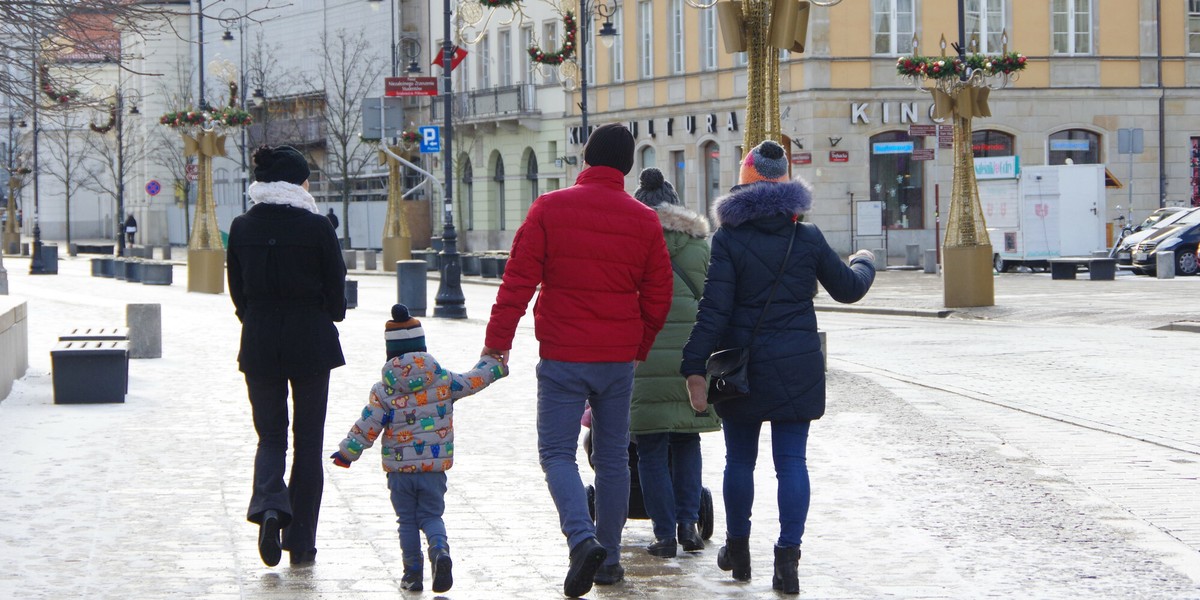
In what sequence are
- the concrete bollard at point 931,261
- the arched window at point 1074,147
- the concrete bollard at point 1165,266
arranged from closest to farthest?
the concrete bollard at point 1165,266 → the concrete bollard at point 931,261 → the arched window at point 1074,147

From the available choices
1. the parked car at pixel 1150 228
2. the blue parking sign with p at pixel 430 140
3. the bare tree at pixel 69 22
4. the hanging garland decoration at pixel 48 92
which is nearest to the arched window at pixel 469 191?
the blue parking sign with p at pixel 430 140

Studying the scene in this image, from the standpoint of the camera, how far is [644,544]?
791 cm

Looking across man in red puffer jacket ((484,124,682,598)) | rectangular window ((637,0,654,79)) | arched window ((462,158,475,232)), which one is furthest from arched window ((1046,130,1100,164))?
man in red puffer jacket ((484,124,682,598))

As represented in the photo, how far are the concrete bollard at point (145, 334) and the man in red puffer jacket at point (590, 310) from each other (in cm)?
1160

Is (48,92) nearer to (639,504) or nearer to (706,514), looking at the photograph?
(639,504)

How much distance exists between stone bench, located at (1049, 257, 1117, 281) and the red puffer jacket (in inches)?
1098

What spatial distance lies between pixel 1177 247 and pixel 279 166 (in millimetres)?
30940

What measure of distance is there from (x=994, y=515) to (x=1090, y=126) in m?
38.7

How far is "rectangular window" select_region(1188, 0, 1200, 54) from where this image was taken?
46.0 m

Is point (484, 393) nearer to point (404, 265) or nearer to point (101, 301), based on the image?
→ point (404, 265)

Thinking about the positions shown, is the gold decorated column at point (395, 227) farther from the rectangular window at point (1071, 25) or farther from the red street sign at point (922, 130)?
the rectangular window at point (1071, 25)

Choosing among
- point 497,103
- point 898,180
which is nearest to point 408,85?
point 898,180

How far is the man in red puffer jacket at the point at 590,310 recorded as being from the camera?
269 inches

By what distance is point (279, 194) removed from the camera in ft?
24.0
